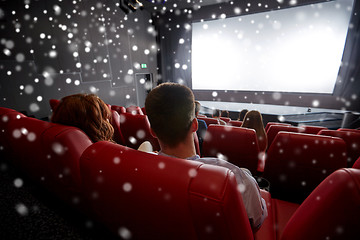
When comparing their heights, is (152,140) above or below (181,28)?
below

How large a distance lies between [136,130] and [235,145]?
1.32 meters

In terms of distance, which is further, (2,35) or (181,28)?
(181,28)

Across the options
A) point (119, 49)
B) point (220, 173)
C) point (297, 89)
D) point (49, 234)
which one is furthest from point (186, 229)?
point (297, 89)

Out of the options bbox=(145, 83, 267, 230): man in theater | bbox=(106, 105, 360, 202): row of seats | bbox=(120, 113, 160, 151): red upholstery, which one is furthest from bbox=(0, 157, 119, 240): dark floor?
bbox=(106, 105, 360, 202): row of seats

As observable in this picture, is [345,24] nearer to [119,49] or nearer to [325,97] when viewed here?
[325,97]

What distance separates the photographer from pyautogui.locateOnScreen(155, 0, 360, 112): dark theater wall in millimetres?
5684

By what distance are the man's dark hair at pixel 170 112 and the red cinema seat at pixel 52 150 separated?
1.32 ft

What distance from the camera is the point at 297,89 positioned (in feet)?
21.7

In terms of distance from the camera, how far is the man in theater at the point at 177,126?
0.81m

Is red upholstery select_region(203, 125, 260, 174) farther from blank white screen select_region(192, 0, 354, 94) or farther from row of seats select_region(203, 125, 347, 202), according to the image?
blank white screen select_region(192, 0, 354, 94)

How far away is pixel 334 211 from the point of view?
20.1 inches

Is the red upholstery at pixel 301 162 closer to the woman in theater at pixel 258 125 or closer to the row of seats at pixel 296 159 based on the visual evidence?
the row of seats at pixel 296 159

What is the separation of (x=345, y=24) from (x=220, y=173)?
8.02m

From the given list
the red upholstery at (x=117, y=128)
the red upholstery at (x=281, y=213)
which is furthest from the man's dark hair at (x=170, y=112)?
the red upholstery at (x=117, y=128)
